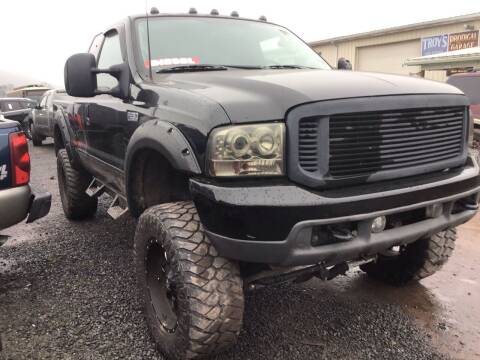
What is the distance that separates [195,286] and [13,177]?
66.7 inches

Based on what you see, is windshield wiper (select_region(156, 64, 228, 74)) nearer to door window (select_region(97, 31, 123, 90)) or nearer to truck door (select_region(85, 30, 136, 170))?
truck door (select_region(85, 30, 136, 170))

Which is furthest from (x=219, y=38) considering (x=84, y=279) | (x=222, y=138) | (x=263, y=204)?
(x=84, y=279)

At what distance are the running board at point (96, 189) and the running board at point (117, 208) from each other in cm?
49

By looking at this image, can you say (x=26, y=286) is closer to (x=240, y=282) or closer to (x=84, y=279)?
(x=84, y=279)

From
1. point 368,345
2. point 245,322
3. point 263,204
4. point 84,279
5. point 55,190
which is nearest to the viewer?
point 263,204

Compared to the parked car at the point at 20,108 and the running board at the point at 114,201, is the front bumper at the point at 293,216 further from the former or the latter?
the parked car at the point at 20,108

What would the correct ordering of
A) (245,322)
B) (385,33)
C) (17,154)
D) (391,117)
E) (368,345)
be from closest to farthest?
(391,117), (368,345), (245,322), (17,154), (385,33)

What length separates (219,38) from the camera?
335cm

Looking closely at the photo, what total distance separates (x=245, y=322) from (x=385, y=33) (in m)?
20.0

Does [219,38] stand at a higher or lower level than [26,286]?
higher

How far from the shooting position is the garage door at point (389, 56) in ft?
64.4

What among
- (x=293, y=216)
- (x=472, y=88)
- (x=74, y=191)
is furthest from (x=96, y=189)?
(x=472, y=88)

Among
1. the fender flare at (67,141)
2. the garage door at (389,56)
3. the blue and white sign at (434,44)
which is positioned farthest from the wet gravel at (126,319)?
the garage door at (389,56)

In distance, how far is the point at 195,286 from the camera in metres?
2.14
